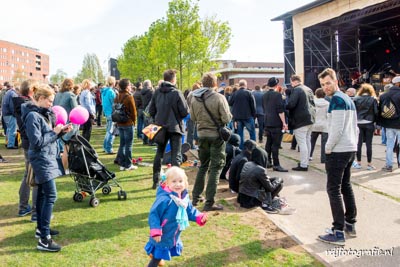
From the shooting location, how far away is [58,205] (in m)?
5.76

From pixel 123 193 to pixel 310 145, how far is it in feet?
16.9

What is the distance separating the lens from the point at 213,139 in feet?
17.9

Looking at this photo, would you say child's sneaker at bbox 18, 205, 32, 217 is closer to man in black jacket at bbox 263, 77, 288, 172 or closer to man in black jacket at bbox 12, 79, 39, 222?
man in black jacket at bbox 12, 79, 39, 222

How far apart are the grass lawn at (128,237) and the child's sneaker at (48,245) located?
2.2 inches

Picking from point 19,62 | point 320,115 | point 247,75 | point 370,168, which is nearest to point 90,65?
point 247,75

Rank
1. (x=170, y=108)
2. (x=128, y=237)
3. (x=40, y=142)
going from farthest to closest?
(x=170, y=108)
(x=128, y=237)
(x=40, y=142)

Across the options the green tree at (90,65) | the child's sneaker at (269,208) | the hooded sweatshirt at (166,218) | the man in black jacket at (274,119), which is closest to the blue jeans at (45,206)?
the hooded sweatshirt at (166,218)

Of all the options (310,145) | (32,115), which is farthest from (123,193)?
(310,145)

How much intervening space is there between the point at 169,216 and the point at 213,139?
2.39 metres

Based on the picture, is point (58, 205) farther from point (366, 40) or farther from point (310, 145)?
point (366, 40)

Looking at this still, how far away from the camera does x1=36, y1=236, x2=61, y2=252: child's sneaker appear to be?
4051 mm

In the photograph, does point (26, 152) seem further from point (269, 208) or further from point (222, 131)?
point (269, 208)

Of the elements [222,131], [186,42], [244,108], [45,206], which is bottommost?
[45,206]

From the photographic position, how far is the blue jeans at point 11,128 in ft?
37.2
